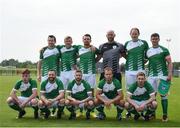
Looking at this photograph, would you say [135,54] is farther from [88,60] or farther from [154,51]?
[88,60]

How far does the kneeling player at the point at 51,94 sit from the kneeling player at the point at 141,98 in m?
1.61

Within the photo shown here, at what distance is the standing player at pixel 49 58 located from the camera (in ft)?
37.9

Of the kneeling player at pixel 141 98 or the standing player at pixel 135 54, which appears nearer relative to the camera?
the kneeling player at pixel 141 98

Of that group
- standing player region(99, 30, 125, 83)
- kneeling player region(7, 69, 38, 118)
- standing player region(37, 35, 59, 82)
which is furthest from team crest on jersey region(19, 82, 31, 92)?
standing player region(99, 30, 125, 83)

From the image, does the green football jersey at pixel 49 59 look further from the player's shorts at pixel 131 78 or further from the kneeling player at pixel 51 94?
the player's shorts at pixel 131 78

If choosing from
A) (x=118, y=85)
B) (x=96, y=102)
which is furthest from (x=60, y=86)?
(x=118, y=85)

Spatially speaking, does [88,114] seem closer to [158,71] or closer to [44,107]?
[44,107]

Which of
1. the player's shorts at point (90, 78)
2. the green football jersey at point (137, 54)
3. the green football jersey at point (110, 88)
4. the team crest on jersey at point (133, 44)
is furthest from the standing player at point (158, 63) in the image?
the player's shorts at point (90, 78)

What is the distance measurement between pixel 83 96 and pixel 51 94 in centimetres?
78

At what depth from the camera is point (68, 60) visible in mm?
11602

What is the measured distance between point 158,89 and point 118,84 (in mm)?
986

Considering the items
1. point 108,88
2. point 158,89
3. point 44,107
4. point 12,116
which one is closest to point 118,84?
point 108,88

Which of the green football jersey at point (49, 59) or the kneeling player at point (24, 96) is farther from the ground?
the green football jersey at point (49, 59)

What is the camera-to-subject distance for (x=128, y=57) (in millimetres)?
11023
